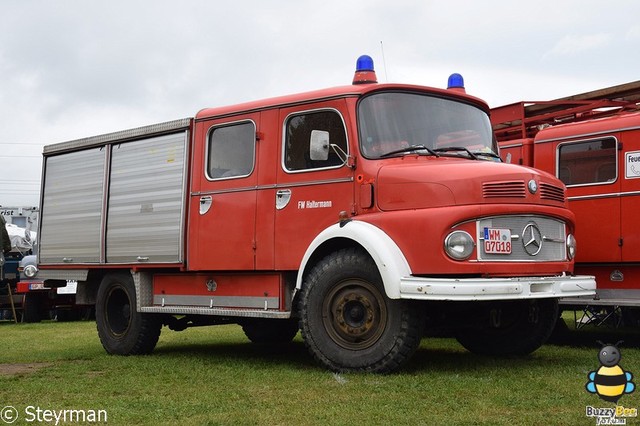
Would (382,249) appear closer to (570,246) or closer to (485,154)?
(485,154)

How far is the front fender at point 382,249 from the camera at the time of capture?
7.01 m

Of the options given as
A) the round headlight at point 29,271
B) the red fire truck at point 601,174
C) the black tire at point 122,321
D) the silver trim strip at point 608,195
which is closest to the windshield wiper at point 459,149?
the red fire truck at point 601,174

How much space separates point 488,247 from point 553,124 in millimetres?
4567

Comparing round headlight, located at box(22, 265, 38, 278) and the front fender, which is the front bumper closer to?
the front fender

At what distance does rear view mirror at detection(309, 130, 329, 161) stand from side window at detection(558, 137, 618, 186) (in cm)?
365

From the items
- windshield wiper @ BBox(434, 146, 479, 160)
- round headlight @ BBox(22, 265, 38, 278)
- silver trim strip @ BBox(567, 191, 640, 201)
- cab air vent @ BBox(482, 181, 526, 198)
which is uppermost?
windshield wiper @ BBox(434, 146, 479, 160)

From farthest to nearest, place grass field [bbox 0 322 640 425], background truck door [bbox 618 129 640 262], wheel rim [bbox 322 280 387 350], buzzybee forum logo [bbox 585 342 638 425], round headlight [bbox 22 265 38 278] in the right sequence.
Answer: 1. round headlight [bbox 22 265 38 278]
2. background truck door [bbox 618 129 640 262]
3. wheel rim [bbox 322 280 387 350]
4. grass field [bbox 0 322 640 425]
5. buzzybee forum logo [bbox 585 342 638 425]

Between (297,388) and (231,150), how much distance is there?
10.1 ft

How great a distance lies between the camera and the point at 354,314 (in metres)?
7.51

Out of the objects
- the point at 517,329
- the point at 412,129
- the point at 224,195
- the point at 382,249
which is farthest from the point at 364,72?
the point at 517,329

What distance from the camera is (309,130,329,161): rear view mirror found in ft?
26.1

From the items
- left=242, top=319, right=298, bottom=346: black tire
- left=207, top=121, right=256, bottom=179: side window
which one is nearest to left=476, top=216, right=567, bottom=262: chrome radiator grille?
left=207, top=121, right=256, bottom=179: side window

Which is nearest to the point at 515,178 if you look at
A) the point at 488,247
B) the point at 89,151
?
the point at 488,247

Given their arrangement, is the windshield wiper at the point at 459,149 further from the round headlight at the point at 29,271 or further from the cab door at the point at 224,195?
the round headlight at the point at 29,271
